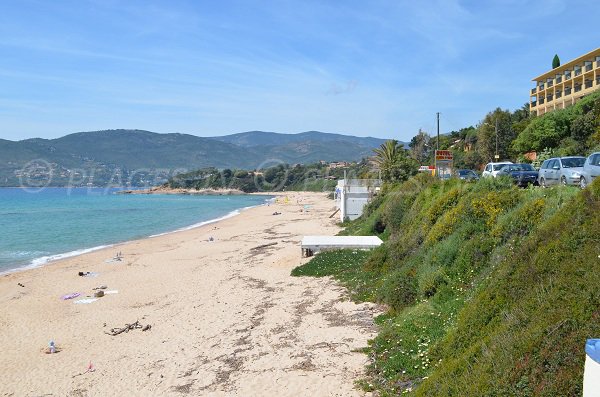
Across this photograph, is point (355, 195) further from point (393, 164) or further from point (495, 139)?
point (495, 139)

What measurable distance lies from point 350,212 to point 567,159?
1896 centimetres

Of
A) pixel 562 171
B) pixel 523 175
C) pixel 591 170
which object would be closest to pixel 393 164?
pixel 523 175

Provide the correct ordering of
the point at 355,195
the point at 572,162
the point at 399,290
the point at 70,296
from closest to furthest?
1. the point at 399,290
2. the point at 572,162
3. the point at 70,296
4. the point at 355,195

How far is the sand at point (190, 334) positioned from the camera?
28.7 feet

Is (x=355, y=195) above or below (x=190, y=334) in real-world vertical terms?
above

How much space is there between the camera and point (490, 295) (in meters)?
6.65

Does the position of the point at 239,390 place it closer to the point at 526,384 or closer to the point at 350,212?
the point at 526,384

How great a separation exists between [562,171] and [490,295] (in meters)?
11.5

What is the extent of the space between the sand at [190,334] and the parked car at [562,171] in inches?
331

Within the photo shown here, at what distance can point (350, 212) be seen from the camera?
3459 cm

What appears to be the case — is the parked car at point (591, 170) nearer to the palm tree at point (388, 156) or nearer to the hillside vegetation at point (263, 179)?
the palm tree at point (388, 156)

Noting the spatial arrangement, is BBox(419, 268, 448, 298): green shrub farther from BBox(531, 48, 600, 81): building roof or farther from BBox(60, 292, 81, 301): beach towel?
BBox(531, 48, 600, 81): building roof

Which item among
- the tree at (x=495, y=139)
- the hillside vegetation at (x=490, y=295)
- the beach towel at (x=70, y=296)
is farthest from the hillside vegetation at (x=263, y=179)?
the hillside vegetation at (x=490, y=295)

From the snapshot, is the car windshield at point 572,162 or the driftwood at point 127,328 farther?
the car windshield at point 572,162
